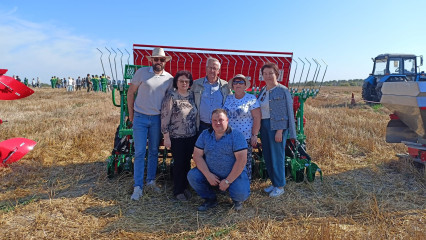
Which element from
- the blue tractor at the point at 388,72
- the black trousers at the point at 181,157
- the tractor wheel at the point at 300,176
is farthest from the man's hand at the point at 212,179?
the blue tractor at the point at 388,72

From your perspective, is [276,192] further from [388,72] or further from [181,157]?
[388,72]

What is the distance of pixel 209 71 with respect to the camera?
12.6 ft

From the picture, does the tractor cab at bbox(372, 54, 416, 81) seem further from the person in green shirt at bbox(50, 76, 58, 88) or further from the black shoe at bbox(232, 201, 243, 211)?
the person in green shirt at bbox(50, 76, 58, 88)

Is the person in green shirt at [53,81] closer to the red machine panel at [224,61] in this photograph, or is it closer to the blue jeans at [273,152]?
the red machine panel at [224,61]

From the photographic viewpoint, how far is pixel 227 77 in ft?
19.6

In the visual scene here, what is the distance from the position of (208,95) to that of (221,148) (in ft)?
2.28

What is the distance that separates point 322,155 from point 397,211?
243cm

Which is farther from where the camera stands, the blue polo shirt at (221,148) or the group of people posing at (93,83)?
the group of people posing at (93,83)

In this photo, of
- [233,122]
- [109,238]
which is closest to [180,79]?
[233,122]

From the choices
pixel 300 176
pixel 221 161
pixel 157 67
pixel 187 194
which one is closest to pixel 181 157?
pixel 187 194

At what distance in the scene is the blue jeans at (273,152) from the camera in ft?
13.3

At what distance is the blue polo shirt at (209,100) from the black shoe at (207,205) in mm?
941

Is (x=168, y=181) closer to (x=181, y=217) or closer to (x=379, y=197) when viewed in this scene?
(x=181, y=217)

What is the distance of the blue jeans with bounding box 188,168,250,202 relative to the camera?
3654mm
